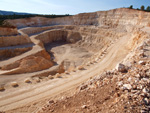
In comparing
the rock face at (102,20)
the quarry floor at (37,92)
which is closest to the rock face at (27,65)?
the quarry floor at (37,92)

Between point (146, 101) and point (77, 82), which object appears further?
point (77, 82)

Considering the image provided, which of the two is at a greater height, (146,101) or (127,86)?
(127,86)

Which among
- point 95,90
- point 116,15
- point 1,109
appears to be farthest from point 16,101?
point 116,15

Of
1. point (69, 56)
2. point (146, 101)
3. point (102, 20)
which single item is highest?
point (102, 20)

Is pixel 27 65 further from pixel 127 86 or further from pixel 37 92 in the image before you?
pixel 127 86

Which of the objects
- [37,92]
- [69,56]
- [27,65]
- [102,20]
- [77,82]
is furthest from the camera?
[102,20]

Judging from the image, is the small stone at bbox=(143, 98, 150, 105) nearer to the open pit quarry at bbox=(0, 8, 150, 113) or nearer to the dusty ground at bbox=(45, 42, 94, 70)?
the open pit quarry at bbox=(0, 8, 150, 113)

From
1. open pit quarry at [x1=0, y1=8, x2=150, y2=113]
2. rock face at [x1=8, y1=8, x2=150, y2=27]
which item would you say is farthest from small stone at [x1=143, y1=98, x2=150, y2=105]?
rock face at [x1=8, y1=8, x2=150, y2=27]

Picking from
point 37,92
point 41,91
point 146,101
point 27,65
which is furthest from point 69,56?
point 146,101

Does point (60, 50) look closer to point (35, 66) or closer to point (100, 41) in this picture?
point (100, 41)

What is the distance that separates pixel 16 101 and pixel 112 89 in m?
8.36

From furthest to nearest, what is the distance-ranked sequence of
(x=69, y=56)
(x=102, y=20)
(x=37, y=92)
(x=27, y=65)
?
(x=102, y=20) → (x=69, y=56) → (x=27, y=65) → (x=37, y=92)

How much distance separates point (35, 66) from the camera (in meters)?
22.2

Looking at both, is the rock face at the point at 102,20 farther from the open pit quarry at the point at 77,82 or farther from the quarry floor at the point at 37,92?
the quarry floor at the point at 37,92
